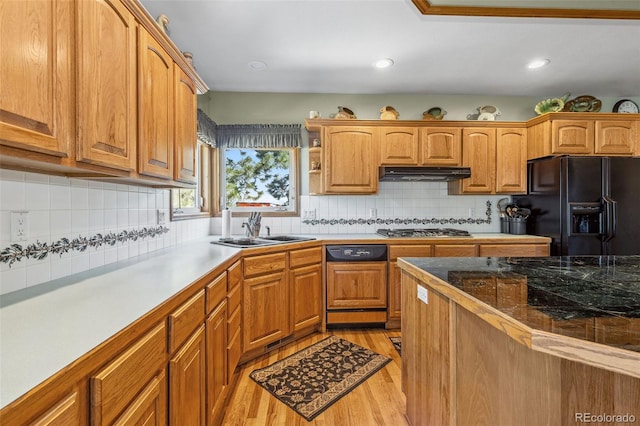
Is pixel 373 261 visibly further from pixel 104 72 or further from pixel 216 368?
pixel 104 72

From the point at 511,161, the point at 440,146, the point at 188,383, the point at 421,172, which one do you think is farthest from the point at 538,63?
the point at 188,383

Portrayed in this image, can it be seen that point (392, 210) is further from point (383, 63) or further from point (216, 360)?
point (216, 360)

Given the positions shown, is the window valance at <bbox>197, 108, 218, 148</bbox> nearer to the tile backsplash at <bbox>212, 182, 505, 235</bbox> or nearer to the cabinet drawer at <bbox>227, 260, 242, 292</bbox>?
the tile backsplash at <bbox>212, 182, 505, 235</bbox>

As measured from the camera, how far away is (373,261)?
9.20 ft

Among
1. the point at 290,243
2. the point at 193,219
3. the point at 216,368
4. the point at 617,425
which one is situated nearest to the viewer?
the point at 617,425

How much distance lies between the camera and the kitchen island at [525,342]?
680mm

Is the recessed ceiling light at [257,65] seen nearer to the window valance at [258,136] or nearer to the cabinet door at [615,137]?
the window valance at [258,136]

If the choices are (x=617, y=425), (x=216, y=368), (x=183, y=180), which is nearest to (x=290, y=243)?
(x=183, y=180)

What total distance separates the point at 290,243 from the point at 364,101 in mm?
1935

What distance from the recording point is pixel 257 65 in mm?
2686

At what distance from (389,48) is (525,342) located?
7.87 feet

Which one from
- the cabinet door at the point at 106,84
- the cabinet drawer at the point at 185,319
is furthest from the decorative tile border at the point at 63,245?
the cabinet drawer at the point at 185,319

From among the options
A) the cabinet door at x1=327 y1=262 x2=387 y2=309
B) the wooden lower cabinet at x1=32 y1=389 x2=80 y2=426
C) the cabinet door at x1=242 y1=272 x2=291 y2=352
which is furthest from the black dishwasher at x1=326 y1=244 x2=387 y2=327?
the wooden lower cabinet at x1=32 y1=389 x2=80 y2=426

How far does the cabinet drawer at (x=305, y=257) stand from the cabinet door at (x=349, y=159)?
68 centimetres
